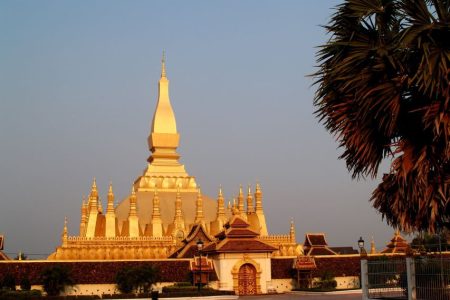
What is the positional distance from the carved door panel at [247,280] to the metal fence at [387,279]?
15.5 metres

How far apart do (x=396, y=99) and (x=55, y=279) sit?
2390cm

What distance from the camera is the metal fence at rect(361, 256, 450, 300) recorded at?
603 inches

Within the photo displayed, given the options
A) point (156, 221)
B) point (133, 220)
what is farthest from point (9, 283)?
point (156, 221)

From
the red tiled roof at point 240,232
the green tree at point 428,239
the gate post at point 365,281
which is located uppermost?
the red tiled roof at point 240,232

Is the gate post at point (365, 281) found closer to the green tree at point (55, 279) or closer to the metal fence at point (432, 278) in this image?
the metal fence at point (432, 278)

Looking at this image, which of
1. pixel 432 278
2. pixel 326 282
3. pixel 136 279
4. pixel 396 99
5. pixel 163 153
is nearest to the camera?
pixel 396 99

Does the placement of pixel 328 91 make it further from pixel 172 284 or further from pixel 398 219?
pixel 172 284

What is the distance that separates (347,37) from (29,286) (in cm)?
2395

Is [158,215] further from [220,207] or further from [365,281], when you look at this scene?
[365,281]

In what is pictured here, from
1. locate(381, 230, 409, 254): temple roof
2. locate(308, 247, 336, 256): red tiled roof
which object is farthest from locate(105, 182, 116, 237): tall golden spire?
locate(381, 230, 409, 254): temple roof

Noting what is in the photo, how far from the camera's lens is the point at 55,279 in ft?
105

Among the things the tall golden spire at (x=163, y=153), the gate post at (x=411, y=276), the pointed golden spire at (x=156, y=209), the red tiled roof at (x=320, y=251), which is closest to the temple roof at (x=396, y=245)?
the red tiled roof at (x=320, y=251)

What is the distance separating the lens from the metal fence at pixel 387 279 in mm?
17344

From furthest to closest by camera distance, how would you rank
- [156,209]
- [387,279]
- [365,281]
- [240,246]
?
[156,209] → [240,246] → [365,281] → [387,279]
